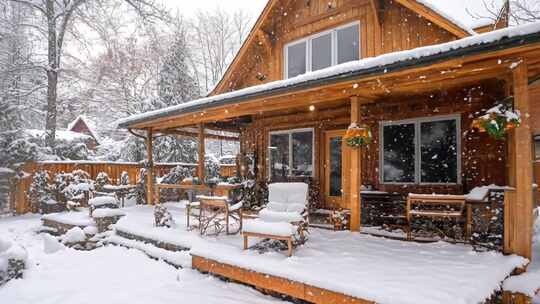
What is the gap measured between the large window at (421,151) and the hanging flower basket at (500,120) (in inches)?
97.9

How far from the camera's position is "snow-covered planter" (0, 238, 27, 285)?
16.1 ft

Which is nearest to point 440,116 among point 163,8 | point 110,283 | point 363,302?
point 363,302

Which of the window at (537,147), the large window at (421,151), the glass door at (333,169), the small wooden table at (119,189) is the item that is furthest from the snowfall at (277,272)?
the window at (537,147)

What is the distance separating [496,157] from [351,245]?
3320 mm

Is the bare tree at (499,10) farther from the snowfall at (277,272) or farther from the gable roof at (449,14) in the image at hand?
the snowfall at (277,272)

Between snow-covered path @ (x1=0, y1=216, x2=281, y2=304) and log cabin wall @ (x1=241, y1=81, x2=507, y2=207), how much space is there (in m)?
4.30

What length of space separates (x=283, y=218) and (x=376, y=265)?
1572 millimetres

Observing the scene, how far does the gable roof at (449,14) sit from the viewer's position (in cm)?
627

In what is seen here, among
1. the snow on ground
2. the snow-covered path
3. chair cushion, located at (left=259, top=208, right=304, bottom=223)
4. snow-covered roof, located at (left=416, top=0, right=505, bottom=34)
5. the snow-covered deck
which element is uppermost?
snow-covered roof, located at (left=416, top=0, right=505, bottom=34)

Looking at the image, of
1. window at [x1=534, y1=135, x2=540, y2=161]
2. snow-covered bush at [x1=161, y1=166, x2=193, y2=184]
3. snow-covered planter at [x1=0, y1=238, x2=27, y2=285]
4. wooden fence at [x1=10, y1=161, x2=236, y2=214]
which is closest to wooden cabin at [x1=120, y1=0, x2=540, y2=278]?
window at [x1=534, y1=135, x2=540, y2=161]

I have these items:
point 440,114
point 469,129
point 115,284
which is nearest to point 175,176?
point 115,284

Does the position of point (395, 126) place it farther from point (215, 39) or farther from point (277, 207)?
point (215, 39)

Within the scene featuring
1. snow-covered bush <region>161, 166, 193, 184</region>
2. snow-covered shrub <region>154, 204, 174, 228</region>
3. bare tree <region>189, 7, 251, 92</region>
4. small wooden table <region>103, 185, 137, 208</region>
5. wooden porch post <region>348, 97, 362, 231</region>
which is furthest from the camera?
bare tree <region>189, 7, 251, 92</region>

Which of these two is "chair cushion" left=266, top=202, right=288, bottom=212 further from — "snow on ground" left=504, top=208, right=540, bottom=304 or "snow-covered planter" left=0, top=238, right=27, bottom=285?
"snow-covered planter" left=0, top=238, right=27, bottom=285
